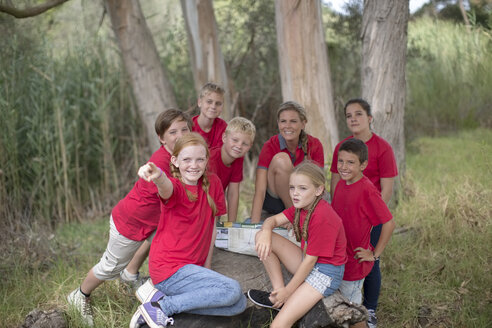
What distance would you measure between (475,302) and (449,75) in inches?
227

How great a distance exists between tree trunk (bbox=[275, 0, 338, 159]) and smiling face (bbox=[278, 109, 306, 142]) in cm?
139

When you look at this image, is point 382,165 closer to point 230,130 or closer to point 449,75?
point 230,130

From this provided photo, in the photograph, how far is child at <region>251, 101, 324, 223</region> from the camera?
3713 millimetres

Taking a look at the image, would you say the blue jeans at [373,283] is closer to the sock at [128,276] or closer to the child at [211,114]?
the child at [211,114]

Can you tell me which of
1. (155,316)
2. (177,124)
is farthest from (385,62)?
(155,316)

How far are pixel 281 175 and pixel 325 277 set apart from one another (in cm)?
106

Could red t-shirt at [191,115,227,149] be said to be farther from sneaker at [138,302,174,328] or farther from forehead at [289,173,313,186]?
sneaker at [138,302,174,328]

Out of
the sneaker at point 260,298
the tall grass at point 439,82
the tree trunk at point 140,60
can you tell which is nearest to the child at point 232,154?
the sneaker at point 260,298

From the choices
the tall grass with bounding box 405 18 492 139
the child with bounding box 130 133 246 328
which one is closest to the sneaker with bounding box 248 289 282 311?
the child with bounding box 130 133 246 328

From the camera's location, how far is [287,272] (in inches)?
129

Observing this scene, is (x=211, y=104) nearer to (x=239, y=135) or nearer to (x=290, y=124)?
(x=239, y=135)

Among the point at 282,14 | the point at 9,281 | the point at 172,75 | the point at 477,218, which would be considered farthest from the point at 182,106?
the point at 477,218

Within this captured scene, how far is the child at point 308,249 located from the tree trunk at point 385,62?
250 cm

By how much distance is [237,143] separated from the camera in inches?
139
